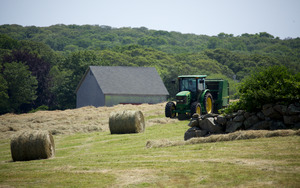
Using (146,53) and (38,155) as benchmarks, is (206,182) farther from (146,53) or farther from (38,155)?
(146,53)

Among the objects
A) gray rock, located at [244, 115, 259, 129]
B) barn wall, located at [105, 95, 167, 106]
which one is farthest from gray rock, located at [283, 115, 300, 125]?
barn wall, located at [105, 95, 167, 106]

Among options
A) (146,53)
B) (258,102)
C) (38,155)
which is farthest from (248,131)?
(146,53)

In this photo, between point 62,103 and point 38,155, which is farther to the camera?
point 62,103

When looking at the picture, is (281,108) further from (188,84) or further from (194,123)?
(188,84)

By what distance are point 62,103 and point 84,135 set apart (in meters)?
47.6

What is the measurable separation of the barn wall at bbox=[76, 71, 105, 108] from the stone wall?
40577 mm

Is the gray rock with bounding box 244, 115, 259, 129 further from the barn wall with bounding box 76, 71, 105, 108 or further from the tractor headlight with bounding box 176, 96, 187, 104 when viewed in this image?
the barn wall with bounding box 76, 71, 105, 108

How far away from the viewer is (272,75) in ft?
59.4

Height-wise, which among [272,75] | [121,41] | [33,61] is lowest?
[272,75]

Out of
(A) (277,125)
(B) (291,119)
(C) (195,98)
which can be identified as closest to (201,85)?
(C) (195,98)

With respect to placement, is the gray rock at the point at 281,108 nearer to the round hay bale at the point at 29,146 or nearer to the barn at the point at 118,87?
the round hay bale at the point at 29,146

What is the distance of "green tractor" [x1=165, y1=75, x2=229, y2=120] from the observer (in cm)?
2866

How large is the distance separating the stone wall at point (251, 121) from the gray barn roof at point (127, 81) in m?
40.1

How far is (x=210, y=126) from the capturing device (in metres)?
18.0
